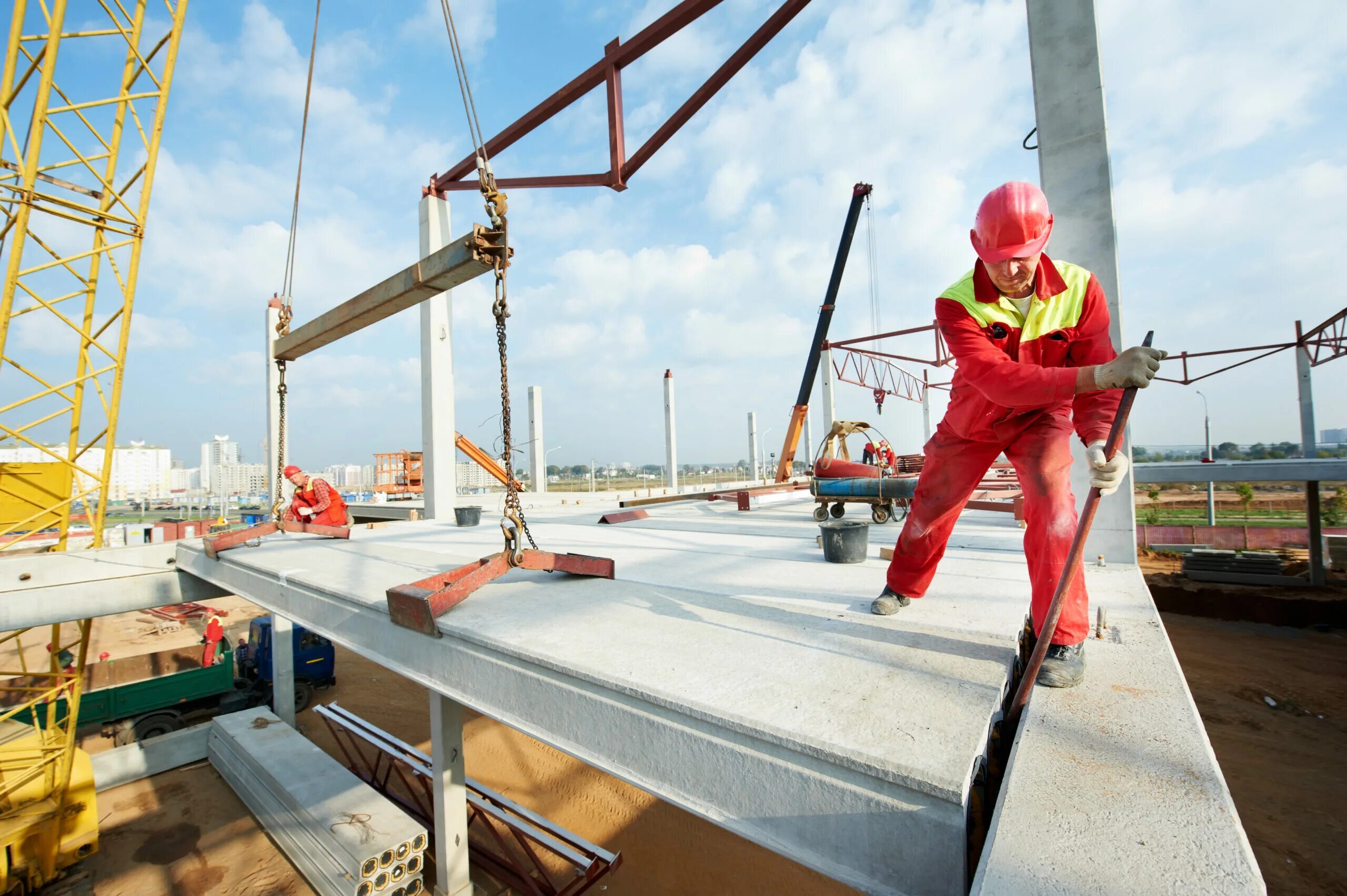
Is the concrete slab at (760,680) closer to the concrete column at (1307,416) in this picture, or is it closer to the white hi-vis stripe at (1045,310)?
the white hi-vis stripe at (1045,310)

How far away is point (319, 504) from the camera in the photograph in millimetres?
7953

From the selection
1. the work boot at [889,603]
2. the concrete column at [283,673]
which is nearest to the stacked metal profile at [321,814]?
the concrete column at [283,673]

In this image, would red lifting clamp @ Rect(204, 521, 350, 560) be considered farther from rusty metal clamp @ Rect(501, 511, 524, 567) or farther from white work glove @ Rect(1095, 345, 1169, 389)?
white work glove @ Rect(1095, 345, 1169, 389)

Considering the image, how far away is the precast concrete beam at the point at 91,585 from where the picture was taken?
4812 millimetres

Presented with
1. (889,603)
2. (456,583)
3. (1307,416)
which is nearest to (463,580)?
(456,583)

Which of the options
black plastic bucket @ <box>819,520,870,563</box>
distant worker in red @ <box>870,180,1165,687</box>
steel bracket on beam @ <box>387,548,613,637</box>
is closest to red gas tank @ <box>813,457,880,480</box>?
black plastic bucket @ <box>819,520,870,563</box>

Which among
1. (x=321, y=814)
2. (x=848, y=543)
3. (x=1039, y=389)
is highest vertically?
(x=1039, y=389)

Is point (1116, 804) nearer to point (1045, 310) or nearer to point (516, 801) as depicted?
point (1045, 310)

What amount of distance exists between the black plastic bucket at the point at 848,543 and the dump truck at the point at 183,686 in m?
7.90

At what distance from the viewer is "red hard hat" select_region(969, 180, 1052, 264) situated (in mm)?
1867

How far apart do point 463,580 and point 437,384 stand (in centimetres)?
681

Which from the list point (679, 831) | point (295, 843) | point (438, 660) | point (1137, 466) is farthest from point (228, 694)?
point (1137, 466)

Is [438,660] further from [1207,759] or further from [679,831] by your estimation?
[679,831]

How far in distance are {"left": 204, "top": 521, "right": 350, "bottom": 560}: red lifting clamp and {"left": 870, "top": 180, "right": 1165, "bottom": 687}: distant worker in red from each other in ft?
20.9
